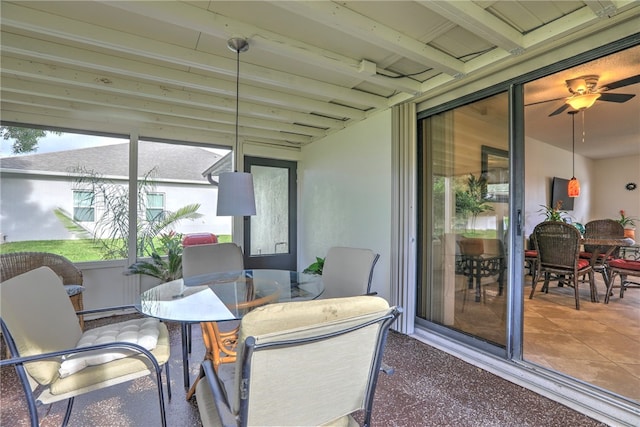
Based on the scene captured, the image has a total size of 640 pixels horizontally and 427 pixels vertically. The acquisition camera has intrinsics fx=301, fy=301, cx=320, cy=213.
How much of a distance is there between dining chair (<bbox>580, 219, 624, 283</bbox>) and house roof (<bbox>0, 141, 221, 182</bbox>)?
5.67 meters

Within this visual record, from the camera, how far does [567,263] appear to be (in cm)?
367

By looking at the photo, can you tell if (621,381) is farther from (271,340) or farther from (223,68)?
(223,68)

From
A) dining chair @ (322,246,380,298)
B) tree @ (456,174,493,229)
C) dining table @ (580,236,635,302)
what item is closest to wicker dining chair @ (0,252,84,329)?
dining chair @ (322,246,380,298)

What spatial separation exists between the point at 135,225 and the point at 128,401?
235 cm

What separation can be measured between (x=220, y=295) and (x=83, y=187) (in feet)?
9.00

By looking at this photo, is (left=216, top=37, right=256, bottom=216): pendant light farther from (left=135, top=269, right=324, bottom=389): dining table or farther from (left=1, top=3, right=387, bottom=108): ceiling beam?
(left=135, top=269, right=324, bottom=389): dining table

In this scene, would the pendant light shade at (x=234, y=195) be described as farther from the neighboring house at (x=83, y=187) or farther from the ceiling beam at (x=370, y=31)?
the neighboring house at (x=83, y=187)

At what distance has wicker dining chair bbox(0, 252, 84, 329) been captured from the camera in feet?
9.12

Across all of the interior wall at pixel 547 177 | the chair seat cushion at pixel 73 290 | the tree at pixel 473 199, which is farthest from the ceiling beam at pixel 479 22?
the interior wall at pixel 547 177

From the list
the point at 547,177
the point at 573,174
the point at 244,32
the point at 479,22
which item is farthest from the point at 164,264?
the point at 573,174

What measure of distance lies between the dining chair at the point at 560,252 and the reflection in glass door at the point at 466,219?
1.86m

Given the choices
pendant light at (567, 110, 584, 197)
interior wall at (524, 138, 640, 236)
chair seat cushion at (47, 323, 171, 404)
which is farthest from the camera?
interior wall at (524, 138, 640, 236)

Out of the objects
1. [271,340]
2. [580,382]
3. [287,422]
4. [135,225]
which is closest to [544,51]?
[580,382]

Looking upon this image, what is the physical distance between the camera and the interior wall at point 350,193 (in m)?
3.23
